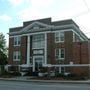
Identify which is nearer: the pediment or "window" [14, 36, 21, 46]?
the pediment

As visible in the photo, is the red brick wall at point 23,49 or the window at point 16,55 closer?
the red brick wall at point 23,49

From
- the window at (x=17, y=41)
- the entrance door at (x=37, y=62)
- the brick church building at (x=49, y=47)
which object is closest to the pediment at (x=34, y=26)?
the brick church building at (x=49, y=47)

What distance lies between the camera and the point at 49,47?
159 ft

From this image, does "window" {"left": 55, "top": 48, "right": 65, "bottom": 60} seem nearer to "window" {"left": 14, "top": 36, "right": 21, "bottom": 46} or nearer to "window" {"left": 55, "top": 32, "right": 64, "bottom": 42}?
"window" {"left": 55, "top": 32, "right": 64, "bottom": 42}

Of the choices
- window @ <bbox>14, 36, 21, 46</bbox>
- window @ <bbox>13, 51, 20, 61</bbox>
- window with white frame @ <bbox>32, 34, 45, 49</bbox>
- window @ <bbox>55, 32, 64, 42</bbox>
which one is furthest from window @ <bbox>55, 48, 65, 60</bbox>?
window @ <bbox>14, 36, 21, 46</bbox>

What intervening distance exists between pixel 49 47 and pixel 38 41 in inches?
132

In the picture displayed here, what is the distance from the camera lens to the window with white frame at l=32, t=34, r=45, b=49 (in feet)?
163

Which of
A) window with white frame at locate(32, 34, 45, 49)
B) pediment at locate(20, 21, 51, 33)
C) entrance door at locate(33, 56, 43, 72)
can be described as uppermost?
pediment at locate(20, 21, 51, 33)

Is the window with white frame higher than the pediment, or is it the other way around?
the pediment

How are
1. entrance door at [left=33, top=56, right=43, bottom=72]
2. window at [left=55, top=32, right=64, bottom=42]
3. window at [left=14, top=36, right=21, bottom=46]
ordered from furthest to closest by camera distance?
1. window at [left=14, top=36, right=21, bottom=46]
2. entrance door at [left=33, top=56, right=43, bottom=72]
3. window at [left=55, top=32, right=64, bottom=42]

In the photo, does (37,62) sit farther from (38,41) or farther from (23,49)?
(23,49)

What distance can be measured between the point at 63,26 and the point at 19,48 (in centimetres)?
1151

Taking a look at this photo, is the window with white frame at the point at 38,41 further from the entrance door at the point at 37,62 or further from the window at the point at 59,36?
the window at the point at 59,36

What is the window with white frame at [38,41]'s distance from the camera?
1959 inches
